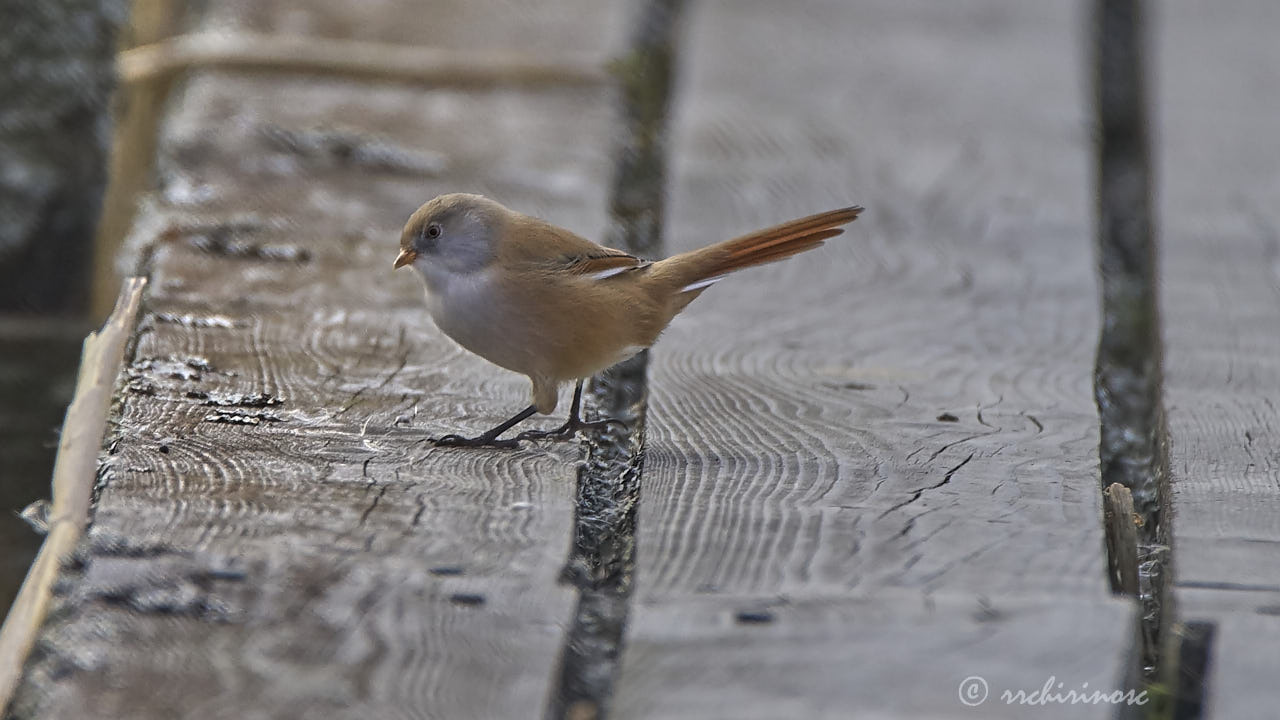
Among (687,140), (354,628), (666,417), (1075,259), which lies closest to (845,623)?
(354,628)

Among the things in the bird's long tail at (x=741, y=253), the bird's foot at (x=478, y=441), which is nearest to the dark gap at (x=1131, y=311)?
the bird's long tail at (x=741, y=253)

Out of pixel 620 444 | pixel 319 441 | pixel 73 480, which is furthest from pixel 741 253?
pixel 73 480

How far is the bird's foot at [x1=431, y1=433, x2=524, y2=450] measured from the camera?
7.48 feet

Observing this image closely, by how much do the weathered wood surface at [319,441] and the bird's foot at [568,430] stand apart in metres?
0.07

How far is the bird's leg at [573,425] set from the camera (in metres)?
2.36

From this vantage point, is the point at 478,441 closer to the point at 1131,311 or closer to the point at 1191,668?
the point at 1191,668

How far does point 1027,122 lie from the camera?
141 inches

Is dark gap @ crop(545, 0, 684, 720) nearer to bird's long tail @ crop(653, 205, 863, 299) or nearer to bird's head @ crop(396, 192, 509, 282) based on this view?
bird's long tail @ crop(653, 205, 863, 299)

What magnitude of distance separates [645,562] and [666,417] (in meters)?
0.56

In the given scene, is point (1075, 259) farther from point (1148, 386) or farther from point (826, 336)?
point (826, 336)

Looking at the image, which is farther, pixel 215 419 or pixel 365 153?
pixel 365 153

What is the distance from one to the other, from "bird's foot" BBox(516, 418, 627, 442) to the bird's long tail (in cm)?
33

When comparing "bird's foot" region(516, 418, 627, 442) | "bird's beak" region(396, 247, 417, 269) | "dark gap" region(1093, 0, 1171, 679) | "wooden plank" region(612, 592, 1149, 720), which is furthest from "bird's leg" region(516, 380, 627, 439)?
"dark gap" region(1093, 0, 1171, 679)

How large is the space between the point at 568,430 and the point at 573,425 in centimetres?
4
